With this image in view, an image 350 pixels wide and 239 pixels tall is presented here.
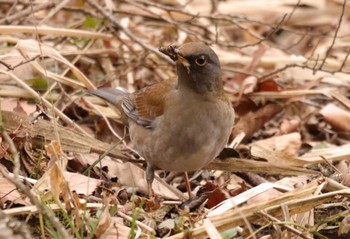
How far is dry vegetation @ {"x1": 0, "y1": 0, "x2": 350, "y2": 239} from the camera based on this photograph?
3.75m

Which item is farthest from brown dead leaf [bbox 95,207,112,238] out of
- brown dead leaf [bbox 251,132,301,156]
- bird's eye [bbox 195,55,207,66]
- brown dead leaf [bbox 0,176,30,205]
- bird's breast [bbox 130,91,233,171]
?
brown dead leaf [bbox 251,132,301,156]

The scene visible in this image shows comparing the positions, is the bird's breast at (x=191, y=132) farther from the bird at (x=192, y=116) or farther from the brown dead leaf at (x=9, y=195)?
the brown dead leaf at (x=9, y=195)

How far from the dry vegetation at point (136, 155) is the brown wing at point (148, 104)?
0.70ft

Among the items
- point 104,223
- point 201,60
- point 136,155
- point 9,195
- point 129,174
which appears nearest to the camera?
point 104,223

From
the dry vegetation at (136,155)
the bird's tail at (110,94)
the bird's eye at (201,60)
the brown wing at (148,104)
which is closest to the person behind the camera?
the dry vegetation at (136,155)

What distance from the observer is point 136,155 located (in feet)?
17.4

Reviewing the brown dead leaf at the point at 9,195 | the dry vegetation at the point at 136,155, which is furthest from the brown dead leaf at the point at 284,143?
the brown dead leaf at the point at 9,195

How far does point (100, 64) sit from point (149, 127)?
210cm

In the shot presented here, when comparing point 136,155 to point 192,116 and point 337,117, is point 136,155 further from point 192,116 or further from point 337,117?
point 337,117

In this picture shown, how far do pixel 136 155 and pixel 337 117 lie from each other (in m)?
1.78

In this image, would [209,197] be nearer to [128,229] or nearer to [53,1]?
[128,229]

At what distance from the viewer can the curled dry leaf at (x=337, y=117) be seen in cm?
616

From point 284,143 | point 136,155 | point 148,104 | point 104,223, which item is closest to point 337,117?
point 284,143

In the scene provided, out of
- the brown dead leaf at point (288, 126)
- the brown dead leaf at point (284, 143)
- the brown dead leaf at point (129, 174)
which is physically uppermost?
the brown dead leaf at point (129, 174)
